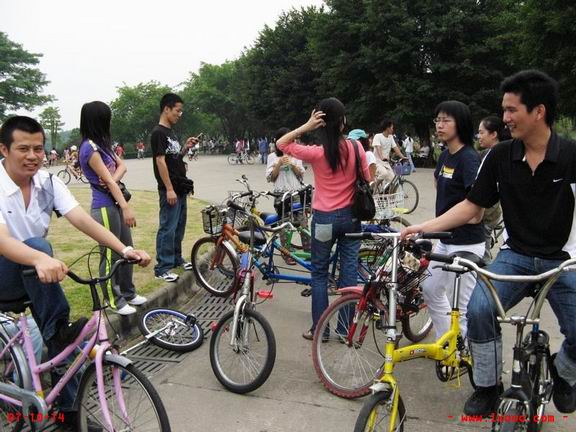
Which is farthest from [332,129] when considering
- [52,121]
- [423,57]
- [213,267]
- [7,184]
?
[52,121]

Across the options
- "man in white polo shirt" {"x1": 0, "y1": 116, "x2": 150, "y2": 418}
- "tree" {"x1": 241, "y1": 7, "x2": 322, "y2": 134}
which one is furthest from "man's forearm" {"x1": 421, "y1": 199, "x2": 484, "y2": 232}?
"tree" {"x1": 241, "y1": 7, "x2": 322, "y2": 134}

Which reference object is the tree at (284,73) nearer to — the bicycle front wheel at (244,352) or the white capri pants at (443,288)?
the white capri pants at (443,288)

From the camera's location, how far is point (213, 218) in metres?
5.57

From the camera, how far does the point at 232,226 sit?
5.63 metres

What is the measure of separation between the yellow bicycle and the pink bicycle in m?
1.07

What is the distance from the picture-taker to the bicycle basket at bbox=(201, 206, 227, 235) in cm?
550

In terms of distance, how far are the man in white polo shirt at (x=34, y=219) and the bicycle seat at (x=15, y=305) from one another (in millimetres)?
17

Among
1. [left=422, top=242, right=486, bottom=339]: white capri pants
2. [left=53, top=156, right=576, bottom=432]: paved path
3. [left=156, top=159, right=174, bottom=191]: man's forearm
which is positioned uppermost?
[left=156, top=159, right=174, bottom=191]: man's forearm

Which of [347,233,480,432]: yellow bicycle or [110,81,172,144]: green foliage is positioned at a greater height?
[110,81,172,144]: green foliage

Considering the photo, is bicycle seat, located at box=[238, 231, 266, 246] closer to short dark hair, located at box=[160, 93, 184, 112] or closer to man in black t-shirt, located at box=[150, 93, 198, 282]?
man in black t-shirt, located at box=[150, 93, 198, 282]

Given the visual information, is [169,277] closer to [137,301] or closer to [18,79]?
[137,301]

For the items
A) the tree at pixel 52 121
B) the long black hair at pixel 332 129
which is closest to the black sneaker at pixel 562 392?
the long black hair at pixel 332 129

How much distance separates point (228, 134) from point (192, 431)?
175 feet

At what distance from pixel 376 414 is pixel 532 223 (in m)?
1.35
